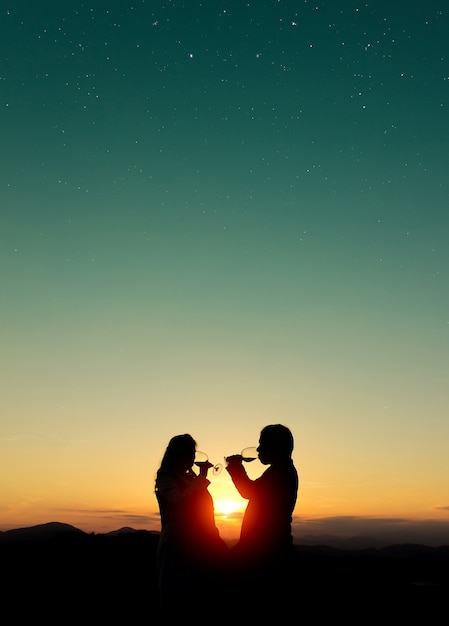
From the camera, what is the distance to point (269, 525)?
17.9 feet

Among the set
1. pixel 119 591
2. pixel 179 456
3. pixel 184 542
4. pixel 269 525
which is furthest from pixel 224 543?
pixel 119 591

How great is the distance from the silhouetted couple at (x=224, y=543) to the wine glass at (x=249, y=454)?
0.07 metres

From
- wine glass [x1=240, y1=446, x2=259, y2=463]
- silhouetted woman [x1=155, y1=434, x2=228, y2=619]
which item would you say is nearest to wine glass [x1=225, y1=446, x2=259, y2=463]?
wine glass [x1=240, y1=446, x2=259, y2=463]

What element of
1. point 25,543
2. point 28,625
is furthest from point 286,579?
point 25,543

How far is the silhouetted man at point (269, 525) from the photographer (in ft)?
17.4

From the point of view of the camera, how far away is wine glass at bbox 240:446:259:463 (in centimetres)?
580

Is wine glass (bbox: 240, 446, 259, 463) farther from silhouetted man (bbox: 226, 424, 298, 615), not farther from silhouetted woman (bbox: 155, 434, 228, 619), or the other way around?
silhouetted woman (bbox: 155, 434, 228, 619)

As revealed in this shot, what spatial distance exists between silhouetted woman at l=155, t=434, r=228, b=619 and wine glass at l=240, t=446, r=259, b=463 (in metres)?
0.66

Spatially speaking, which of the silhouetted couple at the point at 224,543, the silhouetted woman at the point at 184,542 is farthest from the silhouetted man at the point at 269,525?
the silhouetted woman at the point at 184,542

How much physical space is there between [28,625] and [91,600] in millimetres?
2702

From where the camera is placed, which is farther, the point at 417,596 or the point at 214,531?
the point at 417,596

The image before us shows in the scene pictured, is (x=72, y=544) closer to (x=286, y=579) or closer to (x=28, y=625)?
(x=28, y=625)

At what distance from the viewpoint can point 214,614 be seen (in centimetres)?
624

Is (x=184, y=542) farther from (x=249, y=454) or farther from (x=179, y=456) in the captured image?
(x=249, y=454)
